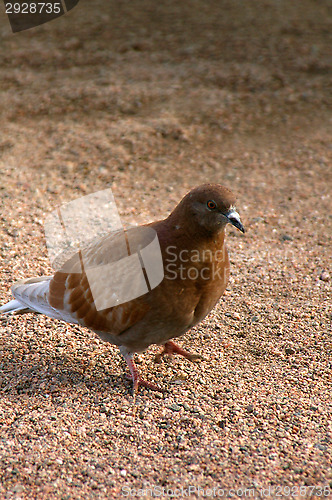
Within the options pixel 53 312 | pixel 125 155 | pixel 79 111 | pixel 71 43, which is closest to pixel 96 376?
pixel 53 312

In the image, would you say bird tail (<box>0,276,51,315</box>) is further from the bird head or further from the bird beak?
the bird beak

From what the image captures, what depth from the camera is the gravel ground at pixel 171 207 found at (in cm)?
316

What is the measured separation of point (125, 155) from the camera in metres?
6.85

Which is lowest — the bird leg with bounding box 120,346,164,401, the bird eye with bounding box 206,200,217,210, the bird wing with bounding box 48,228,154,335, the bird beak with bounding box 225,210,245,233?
the bird leg with bounding box 120,346,164,401

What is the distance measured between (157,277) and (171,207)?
8.85 feet

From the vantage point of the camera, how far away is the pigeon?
10.9ft

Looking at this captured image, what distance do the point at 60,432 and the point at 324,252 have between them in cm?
321

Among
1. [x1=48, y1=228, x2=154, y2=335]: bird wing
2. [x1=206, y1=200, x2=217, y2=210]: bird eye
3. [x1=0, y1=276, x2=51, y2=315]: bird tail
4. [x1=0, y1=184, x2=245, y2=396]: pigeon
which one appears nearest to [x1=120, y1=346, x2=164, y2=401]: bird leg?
[x1=0, y1=184, x2=245, y2=396]: pigeon

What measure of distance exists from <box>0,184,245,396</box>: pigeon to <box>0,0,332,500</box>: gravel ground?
0.50m

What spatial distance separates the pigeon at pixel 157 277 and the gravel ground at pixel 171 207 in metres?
0.50

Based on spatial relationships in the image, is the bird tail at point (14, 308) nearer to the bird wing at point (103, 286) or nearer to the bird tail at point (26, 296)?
the bird tail at point (26, 296)

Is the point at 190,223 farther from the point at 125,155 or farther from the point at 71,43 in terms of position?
the point at 71,43

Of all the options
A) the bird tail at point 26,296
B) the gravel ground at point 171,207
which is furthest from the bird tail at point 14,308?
the gravel ground at point 171,207

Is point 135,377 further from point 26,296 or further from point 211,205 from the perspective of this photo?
point 211,205
